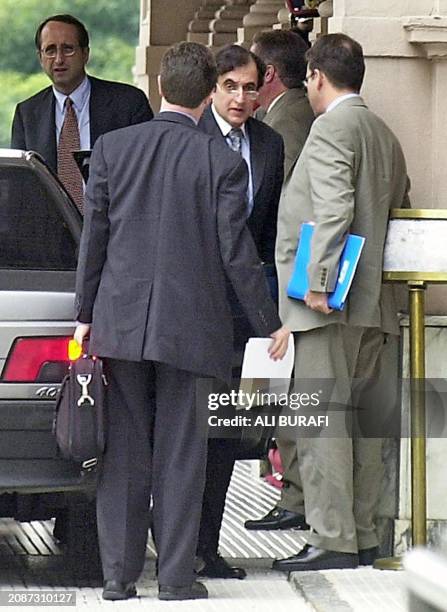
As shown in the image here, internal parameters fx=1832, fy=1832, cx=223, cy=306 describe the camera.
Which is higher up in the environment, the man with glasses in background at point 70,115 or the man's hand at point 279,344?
the man with glasses in background at point 70,115

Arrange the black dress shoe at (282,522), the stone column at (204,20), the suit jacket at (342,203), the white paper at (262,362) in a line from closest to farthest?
the white paper at (262,362), the suit jacket at (342,203), the black dress shoe at (282,522), the stone column at (204,20)

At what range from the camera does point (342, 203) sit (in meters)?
6.64

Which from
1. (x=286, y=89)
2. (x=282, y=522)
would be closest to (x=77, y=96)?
(x=286, y=89)

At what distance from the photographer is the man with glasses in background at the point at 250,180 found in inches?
269

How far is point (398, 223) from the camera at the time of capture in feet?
22.4

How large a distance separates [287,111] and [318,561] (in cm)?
205

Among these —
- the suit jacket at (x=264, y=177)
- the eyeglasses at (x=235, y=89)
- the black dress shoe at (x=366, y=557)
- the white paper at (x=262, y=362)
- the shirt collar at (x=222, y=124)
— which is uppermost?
the eyeglasses at (x=235, y=89)

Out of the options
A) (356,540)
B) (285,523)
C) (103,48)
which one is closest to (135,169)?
(356,540)

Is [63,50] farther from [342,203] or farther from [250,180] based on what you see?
[342,203]

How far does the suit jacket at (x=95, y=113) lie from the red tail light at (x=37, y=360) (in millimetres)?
2388

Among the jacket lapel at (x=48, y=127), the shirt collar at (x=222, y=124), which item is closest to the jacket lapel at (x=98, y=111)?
the jacket lapel at (x=48, y=127)

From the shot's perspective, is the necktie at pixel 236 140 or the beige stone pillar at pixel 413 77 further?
the beige stone pillar at pixel 413 77

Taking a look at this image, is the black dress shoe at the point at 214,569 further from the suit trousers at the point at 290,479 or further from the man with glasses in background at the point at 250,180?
the suit trousers at the point at 290,479

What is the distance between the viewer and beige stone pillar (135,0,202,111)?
1631cm
